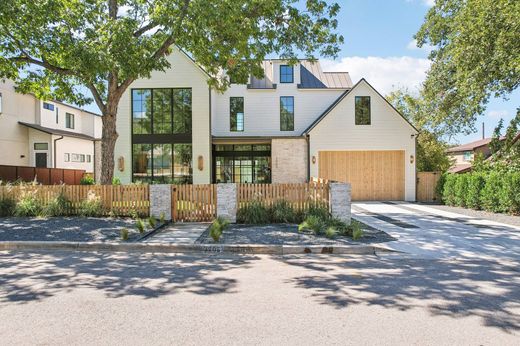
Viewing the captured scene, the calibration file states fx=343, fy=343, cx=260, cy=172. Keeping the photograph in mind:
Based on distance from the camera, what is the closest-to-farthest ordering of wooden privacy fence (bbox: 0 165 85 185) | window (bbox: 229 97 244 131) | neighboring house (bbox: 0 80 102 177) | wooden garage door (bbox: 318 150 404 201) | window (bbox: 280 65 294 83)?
wooden privacy fence (bbox: 0 165 85 185), wooden garage door (bbox: 318 150 404 201), window (bbox: 229 97 244 131), window (bbox: 280 65 294 83), neighboring house (bbox: 0 80 102 177)

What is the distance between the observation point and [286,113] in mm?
20656

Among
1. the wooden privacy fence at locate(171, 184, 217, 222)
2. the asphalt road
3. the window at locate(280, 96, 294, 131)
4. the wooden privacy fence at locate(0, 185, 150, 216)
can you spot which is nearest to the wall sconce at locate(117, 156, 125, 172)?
the wooden privacy fence at locate(0, 185, 150, 216)

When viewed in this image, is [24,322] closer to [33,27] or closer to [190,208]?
[190,208]

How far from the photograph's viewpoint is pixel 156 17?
1141cm

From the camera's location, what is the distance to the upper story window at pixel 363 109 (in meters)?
18.3

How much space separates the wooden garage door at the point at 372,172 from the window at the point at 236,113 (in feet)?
17.2

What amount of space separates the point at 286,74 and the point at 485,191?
1233 centimetres

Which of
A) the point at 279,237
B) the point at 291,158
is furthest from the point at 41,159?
the point at 279,237

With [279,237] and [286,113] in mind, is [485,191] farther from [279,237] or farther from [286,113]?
[286,113]

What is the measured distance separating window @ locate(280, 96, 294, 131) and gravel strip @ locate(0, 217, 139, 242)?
12.3m

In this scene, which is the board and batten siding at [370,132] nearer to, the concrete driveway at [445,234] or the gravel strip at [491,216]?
the gravel strip at [491,216]

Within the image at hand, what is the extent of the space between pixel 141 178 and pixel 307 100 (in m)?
10.6

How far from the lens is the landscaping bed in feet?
25.9

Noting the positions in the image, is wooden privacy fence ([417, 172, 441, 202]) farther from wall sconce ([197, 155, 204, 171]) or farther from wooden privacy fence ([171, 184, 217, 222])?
wooden privacy fence ([171, 184, 217, 222])
